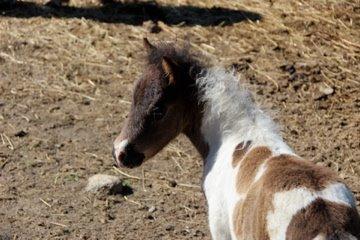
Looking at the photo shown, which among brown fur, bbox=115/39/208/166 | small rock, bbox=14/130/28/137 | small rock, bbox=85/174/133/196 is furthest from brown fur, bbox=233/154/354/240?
small rock, bbox=14/130/28/137

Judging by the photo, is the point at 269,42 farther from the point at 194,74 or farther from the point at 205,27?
the point at 194,74

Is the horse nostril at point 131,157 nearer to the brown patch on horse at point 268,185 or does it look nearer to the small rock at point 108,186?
the brown patch on horse at point 268,185

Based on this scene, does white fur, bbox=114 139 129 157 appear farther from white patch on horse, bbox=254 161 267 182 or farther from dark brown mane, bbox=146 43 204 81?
white patch on horse, bbox=254 161 267 182

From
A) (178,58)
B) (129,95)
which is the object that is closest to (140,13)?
(129,95)

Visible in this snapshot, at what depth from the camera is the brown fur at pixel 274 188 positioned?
4.76 meters

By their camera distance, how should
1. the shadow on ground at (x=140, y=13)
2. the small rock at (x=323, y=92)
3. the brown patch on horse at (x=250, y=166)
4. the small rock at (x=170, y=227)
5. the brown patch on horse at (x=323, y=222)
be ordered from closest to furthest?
1. the brown patch on horse at (x=323, y=222)
2. the brown patch on horse at (x=250, y=166)
3. the small rock at (x=170, y=227)
4. the small rock at (x=323, y=92)
5. the shadow on ground at (x=140, y=13)

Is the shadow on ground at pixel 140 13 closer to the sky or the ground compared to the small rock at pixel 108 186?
closer to the ground

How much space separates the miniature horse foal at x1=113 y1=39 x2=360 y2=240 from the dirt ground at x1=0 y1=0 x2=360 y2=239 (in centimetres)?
47

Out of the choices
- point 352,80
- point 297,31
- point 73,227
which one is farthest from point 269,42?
point 73,227

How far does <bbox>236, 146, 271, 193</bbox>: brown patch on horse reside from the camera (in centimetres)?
534

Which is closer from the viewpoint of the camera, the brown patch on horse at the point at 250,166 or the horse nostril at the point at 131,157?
the brown patch on horse at the point at 250,166

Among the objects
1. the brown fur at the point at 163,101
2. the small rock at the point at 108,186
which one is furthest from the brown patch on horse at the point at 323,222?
the small rock at the point at 108,186

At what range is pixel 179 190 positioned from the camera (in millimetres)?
7617

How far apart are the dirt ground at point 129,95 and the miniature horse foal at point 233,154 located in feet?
1.53
